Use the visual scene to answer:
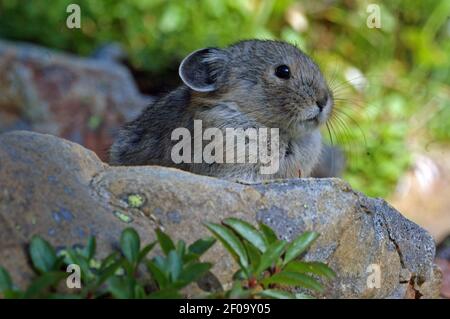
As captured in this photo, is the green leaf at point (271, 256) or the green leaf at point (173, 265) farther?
the green leaf at point (271, 256)

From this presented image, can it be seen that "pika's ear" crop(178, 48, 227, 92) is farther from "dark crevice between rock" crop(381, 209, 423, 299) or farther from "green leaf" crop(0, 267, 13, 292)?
"green leaf" crop(0, 267, 13, 292)

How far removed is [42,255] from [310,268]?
50.6 inches

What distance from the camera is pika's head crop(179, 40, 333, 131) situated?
21.3ft

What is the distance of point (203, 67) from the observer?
6906 mm

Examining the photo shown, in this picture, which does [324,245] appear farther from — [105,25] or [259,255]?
[105,25]

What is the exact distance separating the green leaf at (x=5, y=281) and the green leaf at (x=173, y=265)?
72 cm

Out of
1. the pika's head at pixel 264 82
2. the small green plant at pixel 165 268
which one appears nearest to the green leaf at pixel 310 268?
the small green plant at pixel 165 268

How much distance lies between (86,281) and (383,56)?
947 cm

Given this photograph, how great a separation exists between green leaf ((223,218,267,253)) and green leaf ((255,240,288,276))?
83 millimetres

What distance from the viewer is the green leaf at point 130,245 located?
4254 millimetres

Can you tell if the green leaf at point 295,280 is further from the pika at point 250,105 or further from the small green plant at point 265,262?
the pika at point 250,105
